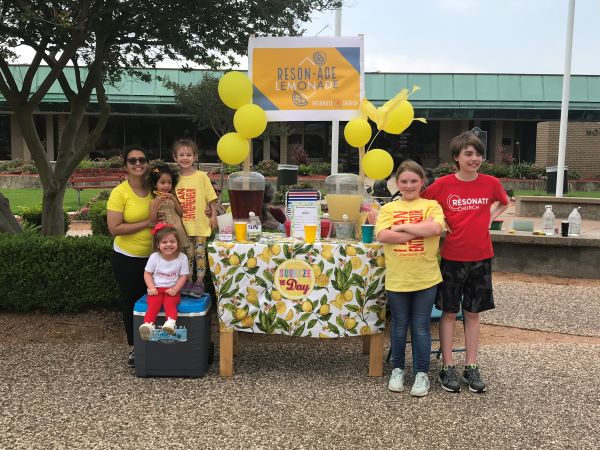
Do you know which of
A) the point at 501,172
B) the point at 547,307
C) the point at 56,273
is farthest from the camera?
the point at 501,172

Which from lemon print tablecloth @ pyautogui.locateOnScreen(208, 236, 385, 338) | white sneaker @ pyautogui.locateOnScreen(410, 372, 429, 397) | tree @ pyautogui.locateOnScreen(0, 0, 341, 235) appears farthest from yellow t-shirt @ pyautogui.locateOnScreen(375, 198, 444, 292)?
tree @ pyautogui.locateOnScreen(0, 0, 341, 235)

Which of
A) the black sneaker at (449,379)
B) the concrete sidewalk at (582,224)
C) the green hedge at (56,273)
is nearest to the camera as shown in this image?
the black sneaker at (449,379)

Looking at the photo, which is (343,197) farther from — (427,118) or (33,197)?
(427,118)

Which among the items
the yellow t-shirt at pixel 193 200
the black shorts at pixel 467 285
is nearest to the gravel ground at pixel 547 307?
the black shorts at pixel 467 285

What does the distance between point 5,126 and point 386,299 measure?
29.0 meters

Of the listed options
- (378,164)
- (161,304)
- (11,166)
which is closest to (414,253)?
(378,164)

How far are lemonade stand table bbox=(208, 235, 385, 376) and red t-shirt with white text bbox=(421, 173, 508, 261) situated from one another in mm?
516

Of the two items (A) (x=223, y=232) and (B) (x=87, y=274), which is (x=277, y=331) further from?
(B) (x=87, y=274)

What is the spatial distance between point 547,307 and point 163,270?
4551 millimetres

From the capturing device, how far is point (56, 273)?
547 centimetres

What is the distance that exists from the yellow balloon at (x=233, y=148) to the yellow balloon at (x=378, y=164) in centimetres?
98

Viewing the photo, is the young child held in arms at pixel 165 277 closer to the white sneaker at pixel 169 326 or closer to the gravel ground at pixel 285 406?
the white sneaker at pixel 169 326

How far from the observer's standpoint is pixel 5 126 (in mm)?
28562

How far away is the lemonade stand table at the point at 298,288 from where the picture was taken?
13.6 ft
